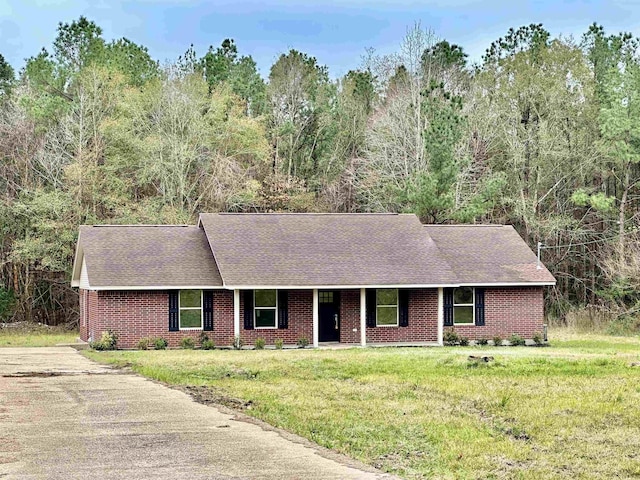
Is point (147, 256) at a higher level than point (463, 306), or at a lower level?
higher

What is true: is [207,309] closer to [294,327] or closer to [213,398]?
[294,327]

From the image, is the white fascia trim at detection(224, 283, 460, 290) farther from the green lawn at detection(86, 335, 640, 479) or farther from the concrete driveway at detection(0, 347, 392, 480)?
the concrete driveway at detection(0, 347, 392, 480)

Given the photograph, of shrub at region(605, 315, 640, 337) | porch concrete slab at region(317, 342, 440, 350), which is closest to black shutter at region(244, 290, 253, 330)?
porch concrete slab at region(317, 342, 440, 350)

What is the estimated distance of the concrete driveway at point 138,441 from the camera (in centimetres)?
Result: 1205

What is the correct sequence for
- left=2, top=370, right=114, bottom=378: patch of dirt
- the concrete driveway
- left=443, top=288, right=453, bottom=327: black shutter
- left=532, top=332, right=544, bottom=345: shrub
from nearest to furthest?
the concrete driveway → left=2, top=370, right=114, bottom=378: patch of dirt → left=532, top=332, right=544, bottom=345: shrub → left=443, top=288, right=453, bottom=327: black shutter

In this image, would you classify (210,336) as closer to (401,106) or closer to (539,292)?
(539,292)

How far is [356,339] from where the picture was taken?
122ft

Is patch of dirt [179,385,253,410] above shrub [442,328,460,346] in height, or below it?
above

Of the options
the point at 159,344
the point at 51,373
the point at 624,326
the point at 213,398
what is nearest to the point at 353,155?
the point at 624,326

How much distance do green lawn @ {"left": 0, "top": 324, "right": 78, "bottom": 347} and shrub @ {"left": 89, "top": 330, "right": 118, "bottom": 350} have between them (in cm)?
380

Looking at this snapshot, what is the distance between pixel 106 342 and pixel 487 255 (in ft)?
47.9

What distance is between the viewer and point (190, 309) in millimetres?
35875

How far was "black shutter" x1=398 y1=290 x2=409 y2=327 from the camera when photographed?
37.5 metres

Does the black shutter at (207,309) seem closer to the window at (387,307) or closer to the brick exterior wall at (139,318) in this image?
the brick exterior wall at (139,318)
